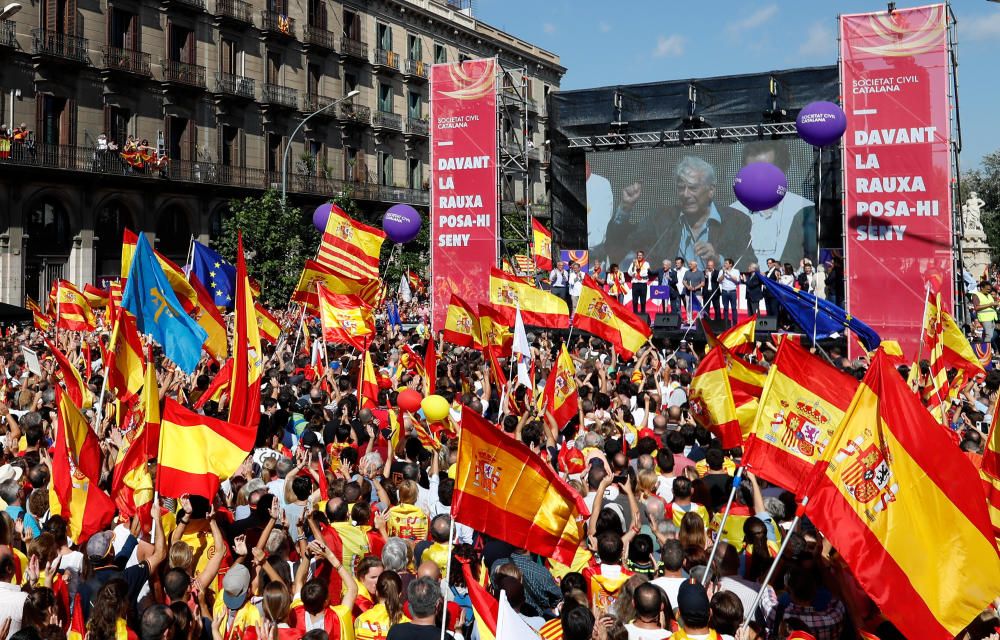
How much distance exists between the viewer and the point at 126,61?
3397 centimetres

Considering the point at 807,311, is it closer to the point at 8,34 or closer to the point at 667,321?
the point at 667,321

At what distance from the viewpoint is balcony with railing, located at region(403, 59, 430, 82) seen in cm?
4747

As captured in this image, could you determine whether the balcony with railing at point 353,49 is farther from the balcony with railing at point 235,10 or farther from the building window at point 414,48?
the balcony with railing at point 235,10

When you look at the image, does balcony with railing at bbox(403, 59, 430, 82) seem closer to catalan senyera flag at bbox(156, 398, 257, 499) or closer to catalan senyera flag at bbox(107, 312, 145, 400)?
catalan senyera flag at bbox(107, 312, 145, 400)

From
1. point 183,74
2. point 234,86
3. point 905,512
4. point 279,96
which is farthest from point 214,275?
point 279,96

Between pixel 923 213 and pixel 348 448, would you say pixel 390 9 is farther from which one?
pixel 348 448

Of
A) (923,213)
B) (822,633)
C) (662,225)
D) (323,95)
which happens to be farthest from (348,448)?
(323,95)

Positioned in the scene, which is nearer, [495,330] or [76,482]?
[76,482]

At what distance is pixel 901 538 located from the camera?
185 inches

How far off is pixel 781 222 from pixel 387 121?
78.9 ft

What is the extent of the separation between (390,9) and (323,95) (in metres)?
6.10

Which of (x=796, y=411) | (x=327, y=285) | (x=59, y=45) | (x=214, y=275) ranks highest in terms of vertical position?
(x=59, y=45)

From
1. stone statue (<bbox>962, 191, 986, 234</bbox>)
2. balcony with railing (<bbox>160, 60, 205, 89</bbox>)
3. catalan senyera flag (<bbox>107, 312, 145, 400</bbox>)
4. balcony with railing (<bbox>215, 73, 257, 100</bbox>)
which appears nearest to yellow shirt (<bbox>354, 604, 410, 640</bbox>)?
catalan senyera flag (<bbox>107, 312, 145, 400</bbox>)

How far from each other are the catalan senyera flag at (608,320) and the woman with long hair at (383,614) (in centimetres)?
881
